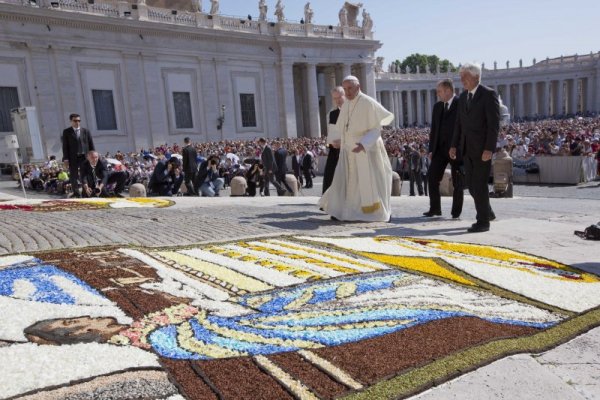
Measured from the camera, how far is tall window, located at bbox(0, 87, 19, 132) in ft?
91.6

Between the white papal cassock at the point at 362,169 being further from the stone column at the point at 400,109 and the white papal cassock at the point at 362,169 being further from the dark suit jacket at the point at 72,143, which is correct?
the stone column at the point at 400,109

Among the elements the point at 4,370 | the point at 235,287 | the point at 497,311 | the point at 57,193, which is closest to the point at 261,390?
the point at 4,370

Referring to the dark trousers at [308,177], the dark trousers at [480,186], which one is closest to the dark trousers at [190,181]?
the dark trousers at [308,177]

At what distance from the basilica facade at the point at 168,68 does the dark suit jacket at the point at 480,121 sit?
28.6 meters

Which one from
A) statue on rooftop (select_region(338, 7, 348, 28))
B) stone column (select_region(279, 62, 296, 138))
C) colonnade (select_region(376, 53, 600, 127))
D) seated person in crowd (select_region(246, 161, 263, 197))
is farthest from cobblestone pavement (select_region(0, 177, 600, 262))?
colonnade (select_region(376, 53, 600, 127))

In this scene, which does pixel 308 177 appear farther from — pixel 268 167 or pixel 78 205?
pixel 78 205

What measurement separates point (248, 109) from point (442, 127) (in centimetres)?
3428

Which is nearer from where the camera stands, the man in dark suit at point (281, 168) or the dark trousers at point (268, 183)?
the dark trousers at point (268, 183)

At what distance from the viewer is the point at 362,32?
48.7 meters

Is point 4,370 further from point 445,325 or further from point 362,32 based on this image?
point 362,32

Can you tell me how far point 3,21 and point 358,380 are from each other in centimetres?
3223

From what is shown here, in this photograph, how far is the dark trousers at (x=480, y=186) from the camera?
6.36m

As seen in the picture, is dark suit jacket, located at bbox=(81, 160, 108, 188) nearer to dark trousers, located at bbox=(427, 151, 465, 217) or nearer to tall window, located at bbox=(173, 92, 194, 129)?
dark trousers, located at bbox=(427, 151, 465, 217)

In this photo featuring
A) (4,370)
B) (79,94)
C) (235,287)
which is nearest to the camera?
(4,370)
